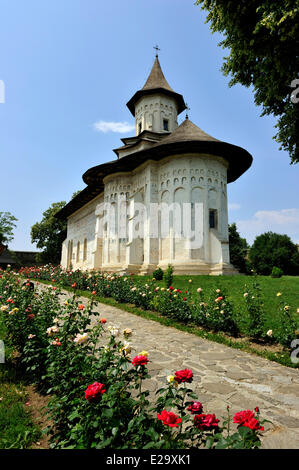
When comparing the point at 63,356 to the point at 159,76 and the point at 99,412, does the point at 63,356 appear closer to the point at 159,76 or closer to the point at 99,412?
the point at 99,412

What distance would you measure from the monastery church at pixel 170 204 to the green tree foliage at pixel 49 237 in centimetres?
1803

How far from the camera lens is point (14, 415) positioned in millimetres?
2379

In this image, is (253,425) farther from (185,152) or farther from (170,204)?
(185,152)

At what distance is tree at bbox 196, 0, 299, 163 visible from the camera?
4910 mm

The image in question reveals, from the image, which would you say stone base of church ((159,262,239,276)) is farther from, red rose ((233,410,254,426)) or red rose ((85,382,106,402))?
red rose ((233,410,254,426))

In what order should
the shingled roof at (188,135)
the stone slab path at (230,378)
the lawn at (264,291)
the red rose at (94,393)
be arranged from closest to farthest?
the red rose at (94,393) < the stone slab path at (230,378) < the lawn at (264,291) < the shingled roof at (188,135)

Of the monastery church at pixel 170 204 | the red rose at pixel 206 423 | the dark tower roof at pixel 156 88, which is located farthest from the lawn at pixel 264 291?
the dark tower roof at pixel 156 88

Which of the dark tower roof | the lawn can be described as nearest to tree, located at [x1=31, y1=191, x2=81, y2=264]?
the dark tower roof

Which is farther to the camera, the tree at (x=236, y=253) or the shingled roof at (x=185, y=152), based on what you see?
the tree at (x=236, y=253)

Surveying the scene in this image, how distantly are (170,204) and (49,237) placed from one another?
1020 inches

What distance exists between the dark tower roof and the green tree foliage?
1897cm

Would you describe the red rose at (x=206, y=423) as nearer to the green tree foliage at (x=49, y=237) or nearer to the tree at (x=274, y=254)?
the tree at (x=274, y=254)

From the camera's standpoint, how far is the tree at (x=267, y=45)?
491cm

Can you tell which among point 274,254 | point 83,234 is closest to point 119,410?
point 83,234
